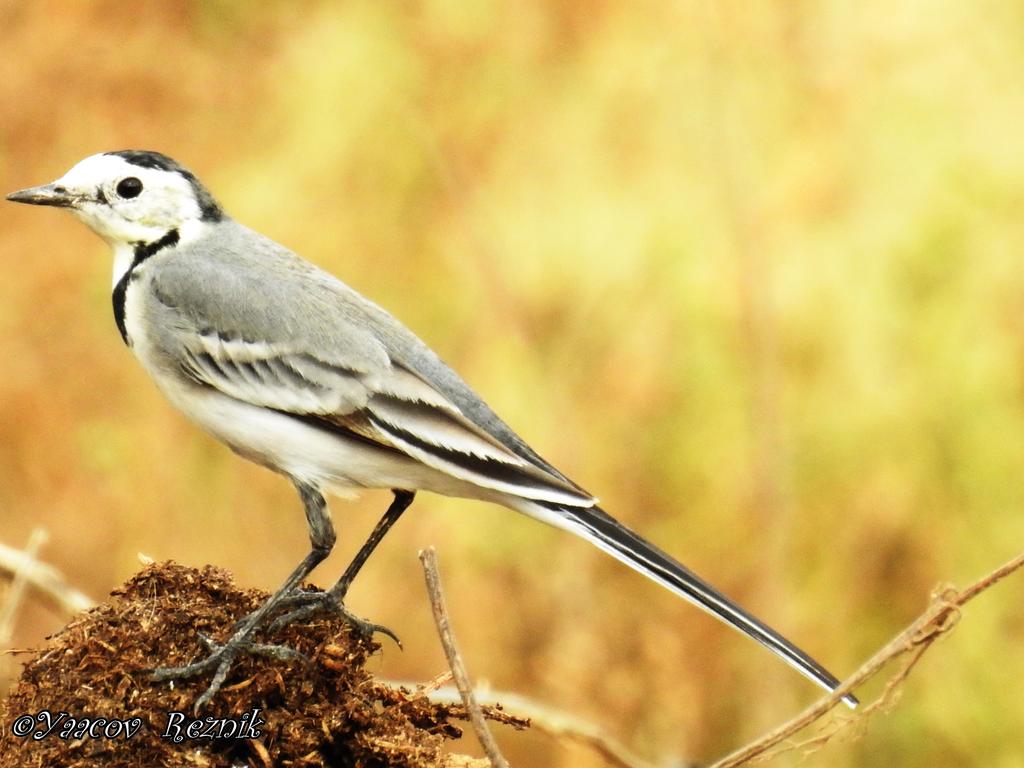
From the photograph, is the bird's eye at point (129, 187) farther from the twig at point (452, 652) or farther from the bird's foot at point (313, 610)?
the twig at point (452, 652)

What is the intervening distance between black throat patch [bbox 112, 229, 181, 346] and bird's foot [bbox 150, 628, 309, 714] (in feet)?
5.68

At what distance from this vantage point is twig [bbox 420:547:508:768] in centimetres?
294

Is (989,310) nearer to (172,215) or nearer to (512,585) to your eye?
(512,585)

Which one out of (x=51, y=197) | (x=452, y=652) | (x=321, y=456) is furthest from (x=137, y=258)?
(x=452, y=652)

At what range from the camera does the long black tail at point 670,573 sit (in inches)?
154

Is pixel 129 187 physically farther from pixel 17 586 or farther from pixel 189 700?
pixel 189 700

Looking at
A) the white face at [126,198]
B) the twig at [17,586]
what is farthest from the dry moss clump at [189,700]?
the white face at [126,198]

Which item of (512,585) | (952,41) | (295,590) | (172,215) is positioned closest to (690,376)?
(512,585)

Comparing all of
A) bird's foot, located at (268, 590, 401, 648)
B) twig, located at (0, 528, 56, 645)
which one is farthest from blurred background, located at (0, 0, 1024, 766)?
bird's foot, located at (268, 590, 401, 648)

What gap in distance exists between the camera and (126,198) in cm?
496

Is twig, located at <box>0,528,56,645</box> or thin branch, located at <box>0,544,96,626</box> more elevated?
thin branch, located at <box>0,544,96,626</box>

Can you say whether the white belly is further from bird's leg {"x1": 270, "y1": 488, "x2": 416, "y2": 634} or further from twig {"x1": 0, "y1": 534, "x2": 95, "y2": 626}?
twig {"x1": 0, "y1": 534, "x2": 95, "y2": 626}

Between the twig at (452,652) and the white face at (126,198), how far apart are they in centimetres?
242

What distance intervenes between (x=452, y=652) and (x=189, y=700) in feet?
2.50
